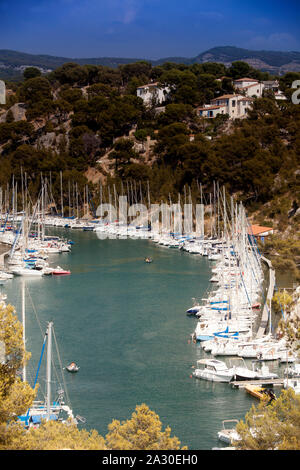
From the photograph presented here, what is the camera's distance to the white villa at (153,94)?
44.8 m

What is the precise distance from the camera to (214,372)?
11.3 meters

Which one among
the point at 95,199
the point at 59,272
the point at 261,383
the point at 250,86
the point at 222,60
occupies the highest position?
the point at 222,60

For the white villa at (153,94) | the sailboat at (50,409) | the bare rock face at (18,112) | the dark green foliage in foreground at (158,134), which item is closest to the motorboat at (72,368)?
the sailboat at (50,409)

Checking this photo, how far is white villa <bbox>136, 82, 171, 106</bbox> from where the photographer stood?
147 feet

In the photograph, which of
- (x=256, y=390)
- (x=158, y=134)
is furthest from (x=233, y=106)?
(x=256, y=390)

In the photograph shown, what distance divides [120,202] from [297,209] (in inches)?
433

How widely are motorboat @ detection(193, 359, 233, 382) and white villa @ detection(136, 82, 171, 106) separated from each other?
115ft

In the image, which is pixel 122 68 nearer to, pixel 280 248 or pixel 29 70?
pixel 29 70

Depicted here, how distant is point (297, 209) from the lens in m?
26.8

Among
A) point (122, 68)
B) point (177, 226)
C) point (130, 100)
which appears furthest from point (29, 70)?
point (177, 226)

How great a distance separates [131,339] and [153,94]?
3404 centimetres

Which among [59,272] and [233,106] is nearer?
[59,272]

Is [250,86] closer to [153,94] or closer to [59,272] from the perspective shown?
[153,94]

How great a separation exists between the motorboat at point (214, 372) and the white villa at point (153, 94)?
35044 millimetres
